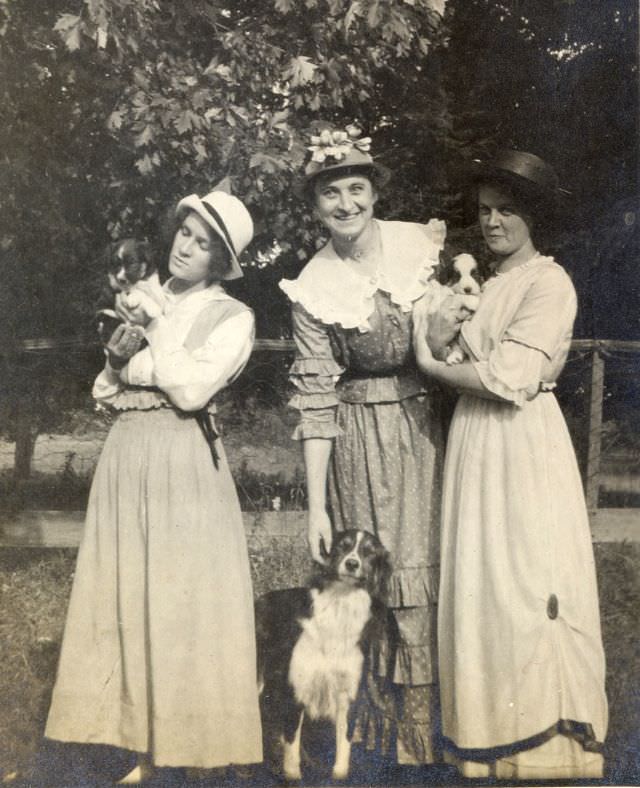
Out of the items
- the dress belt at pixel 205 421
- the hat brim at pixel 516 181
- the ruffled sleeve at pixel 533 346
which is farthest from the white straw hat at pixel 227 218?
the ruffled sleeve at pixel 533 346

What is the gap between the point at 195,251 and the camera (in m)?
3.70

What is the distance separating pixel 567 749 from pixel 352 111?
2.72 metres

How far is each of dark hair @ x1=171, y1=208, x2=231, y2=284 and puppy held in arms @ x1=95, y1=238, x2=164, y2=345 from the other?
0.53ft

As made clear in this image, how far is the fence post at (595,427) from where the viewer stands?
13.4 ft

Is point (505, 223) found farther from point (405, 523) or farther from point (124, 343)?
point (124, 343)

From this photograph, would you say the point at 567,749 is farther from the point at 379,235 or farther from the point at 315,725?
the point at 379,235

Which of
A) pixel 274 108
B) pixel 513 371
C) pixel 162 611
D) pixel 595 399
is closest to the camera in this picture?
pixel 513 371

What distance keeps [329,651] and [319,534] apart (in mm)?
460

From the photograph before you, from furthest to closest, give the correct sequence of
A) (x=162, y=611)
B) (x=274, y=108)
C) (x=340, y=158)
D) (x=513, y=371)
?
1. (x=274, y=108)
2. (x=340, y=158)
3. (x=162, y=611)
4. (x=513, y=371)

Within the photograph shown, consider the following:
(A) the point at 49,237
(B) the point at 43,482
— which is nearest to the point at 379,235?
(A) the point at 49,237

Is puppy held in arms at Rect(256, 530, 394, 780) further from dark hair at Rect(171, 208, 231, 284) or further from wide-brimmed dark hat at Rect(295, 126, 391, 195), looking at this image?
wide-brimmed dark hat at Rect(295, 126, 391, 195)

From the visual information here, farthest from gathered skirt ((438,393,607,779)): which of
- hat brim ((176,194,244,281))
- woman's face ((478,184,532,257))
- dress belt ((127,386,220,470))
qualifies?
hat brim ((176,194,244,281))

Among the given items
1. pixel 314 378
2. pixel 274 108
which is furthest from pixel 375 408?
pixel 274 108

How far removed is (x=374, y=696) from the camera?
376cm
